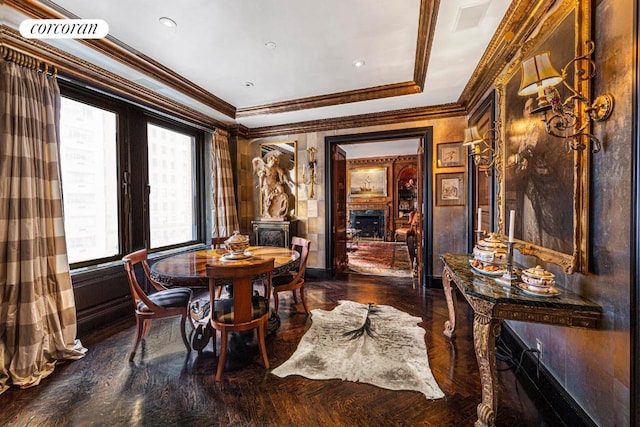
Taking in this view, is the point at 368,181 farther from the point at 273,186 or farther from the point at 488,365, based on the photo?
the point at 488,365

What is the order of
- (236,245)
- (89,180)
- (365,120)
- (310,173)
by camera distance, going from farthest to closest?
(310,173) < (365,120) < (89,180) < (236,245)

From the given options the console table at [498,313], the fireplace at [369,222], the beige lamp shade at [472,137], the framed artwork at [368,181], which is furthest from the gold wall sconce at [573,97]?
the fireplace at [369,222]

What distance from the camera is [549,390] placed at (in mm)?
1698

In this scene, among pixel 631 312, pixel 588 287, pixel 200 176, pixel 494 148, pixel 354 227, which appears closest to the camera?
pixel 631 312

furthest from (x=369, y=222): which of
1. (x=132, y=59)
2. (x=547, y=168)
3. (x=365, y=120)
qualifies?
(x=132, y=59)

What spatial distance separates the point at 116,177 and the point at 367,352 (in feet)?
11.3

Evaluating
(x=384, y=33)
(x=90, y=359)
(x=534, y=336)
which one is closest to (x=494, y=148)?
(x=384, y=33)

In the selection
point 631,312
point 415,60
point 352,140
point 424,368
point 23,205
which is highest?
point 415,60

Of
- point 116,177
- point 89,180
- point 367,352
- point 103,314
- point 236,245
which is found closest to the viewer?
point 367,352

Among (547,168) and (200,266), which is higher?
(547,168)

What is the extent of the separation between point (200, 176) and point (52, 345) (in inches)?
116

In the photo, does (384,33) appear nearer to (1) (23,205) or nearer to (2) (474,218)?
(2) (474,218)

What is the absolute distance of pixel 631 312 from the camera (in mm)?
1139

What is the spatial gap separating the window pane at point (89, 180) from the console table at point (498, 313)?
374 cm
